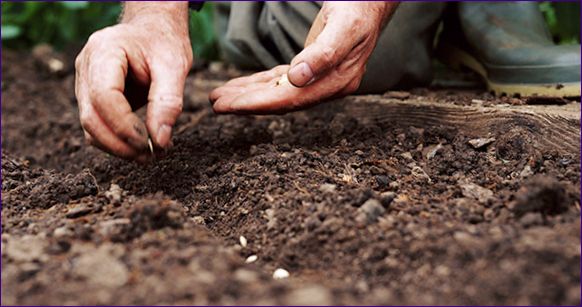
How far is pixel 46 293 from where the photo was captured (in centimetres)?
86

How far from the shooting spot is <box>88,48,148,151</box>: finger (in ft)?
3.94

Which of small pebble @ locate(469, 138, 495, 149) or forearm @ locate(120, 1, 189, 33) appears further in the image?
forearm @ locate(120, 1, 189, 33)

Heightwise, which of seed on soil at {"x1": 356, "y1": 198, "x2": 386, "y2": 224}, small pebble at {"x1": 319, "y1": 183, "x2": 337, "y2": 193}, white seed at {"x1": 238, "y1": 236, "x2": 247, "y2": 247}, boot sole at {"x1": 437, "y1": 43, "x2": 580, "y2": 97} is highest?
seed on soil at {"x1": 356, "y1": 198, "x2": 386, "y2": 224}

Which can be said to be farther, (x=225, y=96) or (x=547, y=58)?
(x=547, y=58)

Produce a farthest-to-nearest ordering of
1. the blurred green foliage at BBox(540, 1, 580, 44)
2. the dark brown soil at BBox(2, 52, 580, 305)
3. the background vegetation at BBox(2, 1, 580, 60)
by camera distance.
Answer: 1. the background vegetation at BBox(2, 1, 580, 60)
2. the blurred green foliage at BBox(540, 1, 580, 44)
3. the dark brown soil at BBox(2, 52, 580, 305)

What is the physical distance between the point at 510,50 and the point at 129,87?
1.10m

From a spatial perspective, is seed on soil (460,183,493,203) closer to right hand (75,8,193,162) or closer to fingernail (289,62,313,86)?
fingernail (289,62,313,86)

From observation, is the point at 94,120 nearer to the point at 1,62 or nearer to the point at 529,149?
the point at 529,149

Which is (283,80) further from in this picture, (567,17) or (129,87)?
(567,17)

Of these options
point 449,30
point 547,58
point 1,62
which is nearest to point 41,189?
point 547,58

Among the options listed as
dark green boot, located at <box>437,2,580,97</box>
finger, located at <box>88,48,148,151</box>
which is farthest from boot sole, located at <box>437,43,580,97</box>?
finger, located at <box>88,48,148,151</box>

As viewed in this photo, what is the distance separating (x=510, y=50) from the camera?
1.93 m

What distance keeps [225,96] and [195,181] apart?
207 millimetres

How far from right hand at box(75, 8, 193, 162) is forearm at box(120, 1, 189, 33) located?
4.4 inches
